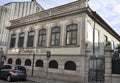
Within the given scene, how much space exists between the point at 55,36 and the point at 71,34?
2.30 m

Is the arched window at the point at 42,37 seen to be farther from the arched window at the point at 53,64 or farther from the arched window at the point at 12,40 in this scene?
the arched window at the point at 12,40

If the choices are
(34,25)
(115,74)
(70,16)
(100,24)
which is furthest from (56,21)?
(115,74)

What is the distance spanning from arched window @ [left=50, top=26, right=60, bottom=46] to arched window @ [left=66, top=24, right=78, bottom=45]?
135cm

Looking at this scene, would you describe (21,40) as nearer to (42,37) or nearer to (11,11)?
(42,37)

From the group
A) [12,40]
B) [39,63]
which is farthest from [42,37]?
[12,40]

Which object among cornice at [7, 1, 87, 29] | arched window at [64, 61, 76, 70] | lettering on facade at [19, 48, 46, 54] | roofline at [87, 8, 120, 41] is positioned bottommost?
arched window at [64, 61, 76, 70]

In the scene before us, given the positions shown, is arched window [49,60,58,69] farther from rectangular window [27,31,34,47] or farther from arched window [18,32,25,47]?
arched window [18,32,25,47]

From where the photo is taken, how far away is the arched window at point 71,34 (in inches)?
715

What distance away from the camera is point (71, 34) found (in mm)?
18516

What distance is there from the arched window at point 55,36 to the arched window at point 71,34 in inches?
53.1

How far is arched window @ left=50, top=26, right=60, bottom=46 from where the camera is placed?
19627 mm

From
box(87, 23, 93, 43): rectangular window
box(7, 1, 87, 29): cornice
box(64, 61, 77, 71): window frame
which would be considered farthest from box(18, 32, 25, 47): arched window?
box(87, 23, 93, 43): rectangular window

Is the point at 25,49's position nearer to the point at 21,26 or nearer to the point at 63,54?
the point at 21,26

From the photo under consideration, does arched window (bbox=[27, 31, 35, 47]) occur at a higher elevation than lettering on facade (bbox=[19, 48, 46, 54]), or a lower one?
higher
